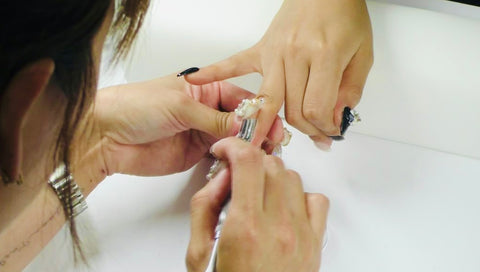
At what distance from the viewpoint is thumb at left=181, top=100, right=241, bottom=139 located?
53 centimetres

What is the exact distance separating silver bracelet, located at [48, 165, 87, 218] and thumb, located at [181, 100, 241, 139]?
6.0 inches

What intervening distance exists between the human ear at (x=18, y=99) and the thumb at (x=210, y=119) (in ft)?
0.90

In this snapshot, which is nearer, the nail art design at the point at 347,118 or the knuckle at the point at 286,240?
the knuckle at the point at 286,240

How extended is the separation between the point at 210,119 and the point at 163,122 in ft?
0.20

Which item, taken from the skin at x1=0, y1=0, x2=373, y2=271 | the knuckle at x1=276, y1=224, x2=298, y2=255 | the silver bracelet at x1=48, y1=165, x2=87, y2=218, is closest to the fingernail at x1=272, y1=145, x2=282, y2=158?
the skin at x1=0, y1=0, x2=373, y2=271

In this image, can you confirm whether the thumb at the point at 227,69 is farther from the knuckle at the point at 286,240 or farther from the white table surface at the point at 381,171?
the knuckle at the point at 286,240

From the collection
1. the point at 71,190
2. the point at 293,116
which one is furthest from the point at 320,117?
the point at 71,190

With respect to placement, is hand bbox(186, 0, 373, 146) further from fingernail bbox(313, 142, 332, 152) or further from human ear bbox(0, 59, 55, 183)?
human ear bbox(0, 59, 55, 183)

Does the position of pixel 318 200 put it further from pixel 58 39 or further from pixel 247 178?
pixel 58 39

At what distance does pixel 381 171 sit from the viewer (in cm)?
60

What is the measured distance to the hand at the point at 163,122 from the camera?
0.54 m

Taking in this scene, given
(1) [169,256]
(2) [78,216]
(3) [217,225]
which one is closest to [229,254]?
(3) [217,225]

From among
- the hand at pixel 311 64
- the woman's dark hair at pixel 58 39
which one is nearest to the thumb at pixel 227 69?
the hand at pixel 311 64

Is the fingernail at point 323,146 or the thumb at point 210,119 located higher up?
the thumb at point 210,119
